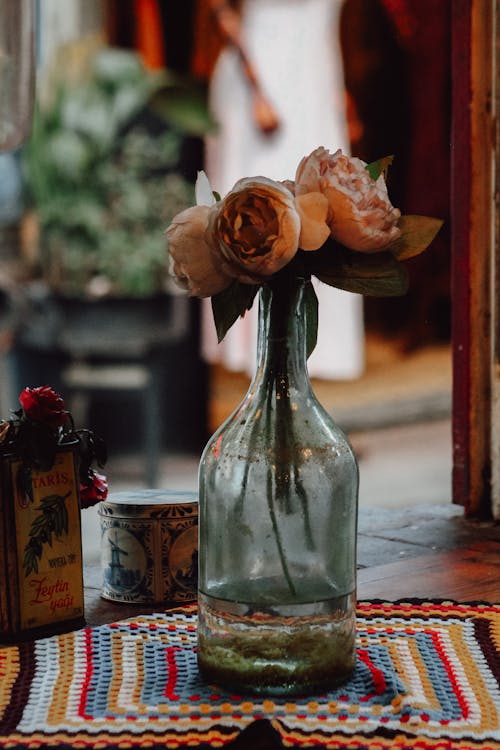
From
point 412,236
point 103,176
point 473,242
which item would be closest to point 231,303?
point 412,236

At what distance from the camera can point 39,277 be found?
4887 millimetres

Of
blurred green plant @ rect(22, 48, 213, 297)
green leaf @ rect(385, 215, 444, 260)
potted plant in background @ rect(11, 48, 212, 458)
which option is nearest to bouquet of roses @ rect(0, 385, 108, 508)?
green leaf @ rect(385, 215, 444, 260)

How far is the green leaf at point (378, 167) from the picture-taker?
36.6 inches

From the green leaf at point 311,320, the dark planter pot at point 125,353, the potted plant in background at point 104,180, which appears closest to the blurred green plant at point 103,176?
the potted plant in background at point 104,180

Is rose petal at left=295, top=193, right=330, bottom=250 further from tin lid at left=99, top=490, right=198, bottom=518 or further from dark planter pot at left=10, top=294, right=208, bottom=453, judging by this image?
dark planter pot at left=10, top=294, right=208, bottom=453

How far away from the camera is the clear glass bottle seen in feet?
3.00

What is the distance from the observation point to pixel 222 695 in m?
0.92

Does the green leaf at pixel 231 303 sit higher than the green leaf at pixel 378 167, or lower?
lower

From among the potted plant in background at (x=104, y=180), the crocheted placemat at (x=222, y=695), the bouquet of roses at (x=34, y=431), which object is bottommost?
the crocheted placemat at (x=222, y=695)

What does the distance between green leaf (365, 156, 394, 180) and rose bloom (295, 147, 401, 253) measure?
36mm

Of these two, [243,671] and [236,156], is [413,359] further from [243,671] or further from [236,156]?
[243,671]

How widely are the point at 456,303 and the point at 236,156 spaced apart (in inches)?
133

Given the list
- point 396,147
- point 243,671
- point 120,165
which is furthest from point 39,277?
point 243,671

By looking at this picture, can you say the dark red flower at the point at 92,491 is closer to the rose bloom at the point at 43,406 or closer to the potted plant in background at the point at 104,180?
the rose bloom at the point at 43,406
